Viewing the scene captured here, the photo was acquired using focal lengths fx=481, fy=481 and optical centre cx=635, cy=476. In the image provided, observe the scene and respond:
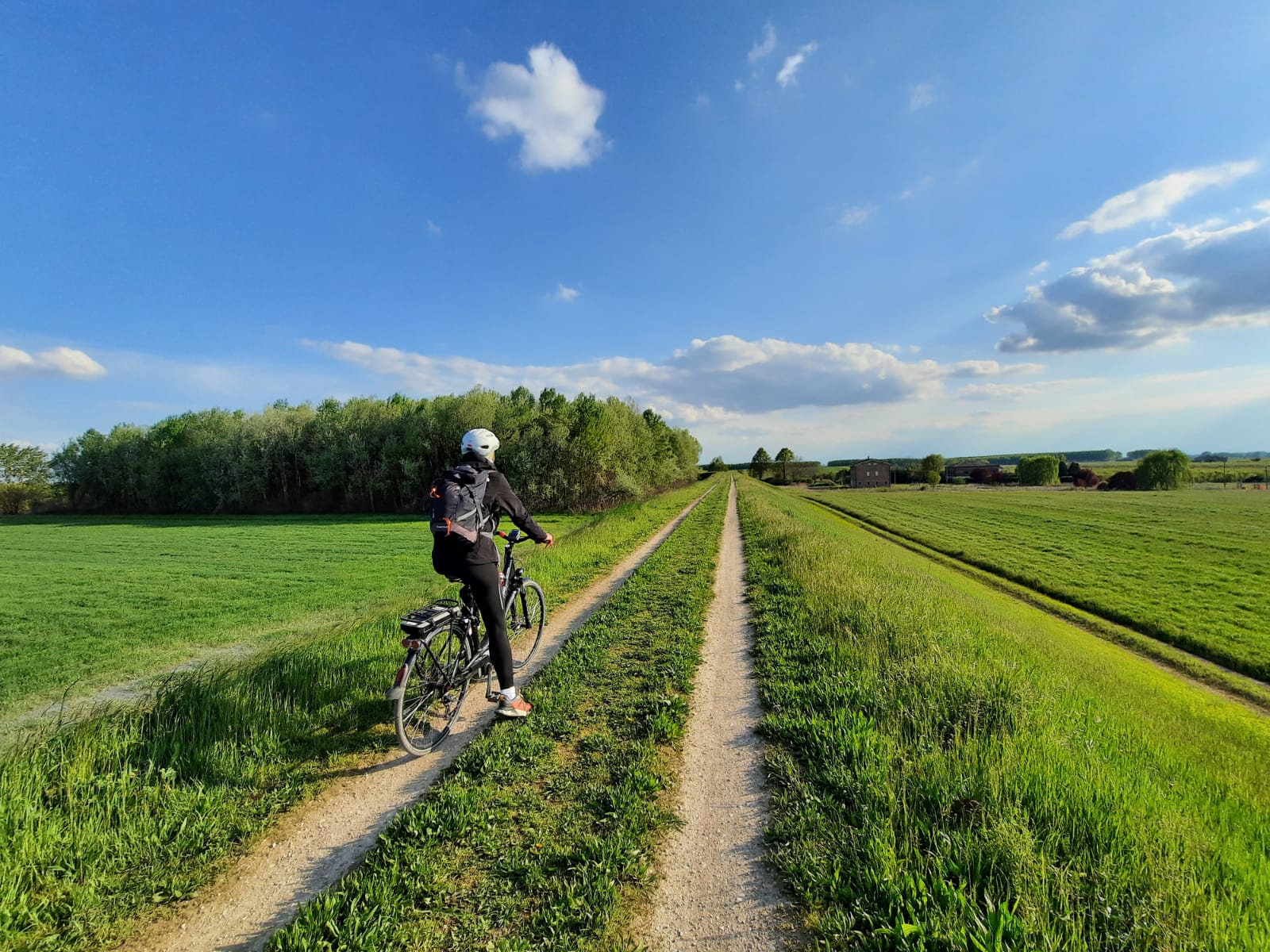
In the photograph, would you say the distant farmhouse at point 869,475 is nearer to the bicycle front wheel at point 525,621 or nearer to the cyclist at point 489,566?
the bicycle front wheel at point 525,621

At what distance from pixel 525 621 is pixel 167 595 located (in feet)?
47.6

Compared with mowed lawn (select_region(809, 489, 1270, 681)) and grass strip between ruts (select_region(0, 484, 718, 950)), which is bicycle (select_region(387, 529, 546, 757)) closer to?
grass strip between ruts (select_region(0, 484, 718, 950))

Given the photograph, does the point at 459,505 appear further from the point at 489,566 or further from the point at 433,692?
the point at 433,692

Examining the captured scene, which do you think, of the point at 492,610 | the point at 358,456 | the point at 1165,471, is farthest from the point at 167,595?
the point at 1165,471

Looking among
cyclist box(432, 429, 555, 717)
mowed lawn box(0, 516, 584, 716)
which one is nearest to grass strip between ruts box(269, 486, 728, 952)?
cyclist box(432, 429, 555, 717)

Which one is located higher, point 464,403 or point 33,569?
point 464,403

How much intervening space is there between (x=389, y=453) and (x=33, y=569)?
30865 millimetres

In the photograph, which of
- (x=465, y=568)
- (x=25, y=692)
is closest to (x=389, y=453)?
(x=25, y=692)

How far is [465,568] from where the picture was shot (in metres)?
5.01

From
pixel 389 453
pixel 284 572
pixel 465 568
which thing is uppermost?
pixel 389 453

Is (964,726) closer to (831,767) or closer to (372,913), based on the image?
(831,767)

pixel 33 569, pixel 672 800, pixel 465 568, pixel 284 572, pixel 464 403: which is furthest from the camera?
pixel 464 403

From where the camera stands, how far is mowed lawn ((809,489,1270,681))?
13953 millimetres

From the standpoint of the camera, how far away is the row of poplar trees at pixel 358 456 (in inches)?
1703
